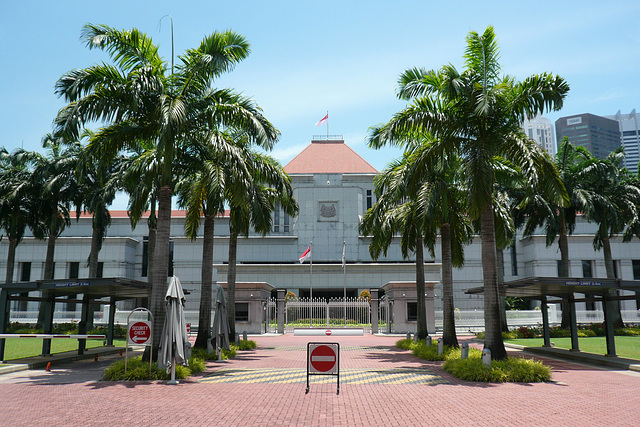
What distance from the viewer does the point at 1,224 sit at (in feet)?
118

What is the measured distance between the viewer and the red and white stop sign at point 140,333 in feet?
46.9

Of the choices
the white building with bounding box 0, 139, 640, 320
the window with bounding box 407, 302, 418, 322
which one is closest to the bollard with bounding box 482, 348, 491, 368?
the window with bounding box 407, 302, 418, 322

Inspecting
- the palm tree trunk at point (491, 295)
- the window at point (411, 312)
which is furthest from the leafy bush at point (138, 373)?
the window at point (411, 312)

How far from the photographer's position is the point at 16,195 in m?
33.0

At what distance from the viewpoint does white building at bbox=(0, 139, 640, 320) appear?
56.4 meters

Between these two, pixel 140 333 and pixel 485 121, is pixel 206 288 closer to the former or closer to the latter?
pixel 140 333

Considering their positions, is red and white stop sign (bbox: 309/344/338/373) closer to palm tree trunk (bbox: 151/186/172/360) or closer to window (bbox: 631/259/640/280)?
palm tree trunk (bbox: 151/186/172/360)

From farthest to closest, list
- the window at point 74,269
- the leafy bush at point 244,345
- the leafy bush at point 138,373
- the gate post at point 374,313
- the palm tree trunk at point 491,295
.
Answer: the window at point 74,269 → the gate post at point 374,313 → the leafy bush at point 244,345 → the palm tree trunk at point 491,295 → the leafy bush at point 138,373

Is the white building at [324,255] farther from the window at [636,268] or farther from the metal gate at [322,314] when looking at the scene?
the metal gate at [322,314]

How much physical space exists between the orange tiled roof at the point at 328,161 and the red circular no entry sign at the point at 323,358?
4756 cm

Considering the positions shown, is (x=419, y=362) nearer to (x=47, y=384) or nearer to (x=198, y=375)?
Answer: (x=198, y=375)

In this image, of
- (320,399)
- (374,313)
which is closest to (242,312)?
(374,313)

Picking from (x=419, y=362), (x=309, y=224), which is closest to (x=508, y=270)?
(x=309, y=224)

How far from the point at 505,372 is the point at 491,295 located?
2.56m
